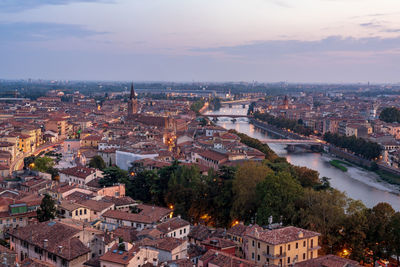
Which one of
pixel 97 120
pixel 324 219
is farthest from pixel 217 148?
pixel 97 120

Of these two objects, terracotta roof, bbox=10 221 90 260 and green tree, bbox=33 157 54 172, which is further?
green tree, bbox=33 157 54 172

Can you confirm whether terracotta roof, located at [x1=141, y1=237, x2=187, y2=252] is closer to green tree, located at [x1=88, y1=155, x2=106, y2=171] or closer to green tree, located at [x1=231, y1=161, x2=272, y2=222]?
green tree, located at [x1=231, y1=161, x2=272, y2=222]

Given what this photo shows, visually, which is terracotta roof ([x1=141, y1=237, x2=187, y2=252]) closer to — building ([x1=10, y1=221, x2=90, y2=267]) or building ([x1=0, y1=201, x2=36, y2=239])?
building ([x1=10, y1=221, x2=90, y2=267])

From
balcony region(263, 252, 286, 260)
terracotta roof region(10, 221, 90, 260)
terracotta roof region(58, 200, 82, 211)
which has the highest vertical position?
terracotta roof region(10, 221, 90, 260)

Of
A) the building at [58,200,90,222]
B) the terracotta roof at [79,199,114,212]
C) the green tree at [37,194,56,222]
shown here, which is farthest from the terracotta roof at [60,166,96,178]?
the green tree at [37,194,56,222]

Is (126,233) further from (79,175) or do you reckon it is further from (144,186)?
(79,175)

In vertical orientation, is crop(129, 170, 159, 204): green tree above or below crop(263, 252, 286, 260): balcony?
below

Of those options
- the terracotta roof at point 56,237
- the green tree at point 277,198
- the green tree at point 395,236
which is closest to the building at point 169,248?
the terracotta roof at point 56,237

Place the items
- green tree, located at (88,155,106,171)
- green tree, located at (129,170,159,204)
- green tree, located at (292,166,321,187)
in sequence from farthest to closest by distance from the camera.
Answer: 1. green tree, located at (88,155,106,171)
2. green tree, located at (292,166,321,187)
3. green tree, located at (129,170,159,204)

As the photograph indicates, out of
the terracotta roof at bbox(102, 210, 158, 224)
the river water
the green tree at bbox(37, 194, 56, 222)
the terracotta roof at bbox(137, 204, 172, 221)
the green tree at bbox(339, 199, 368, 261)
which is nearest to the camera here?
the green tree at bbox(339, 199, 368, 261)
